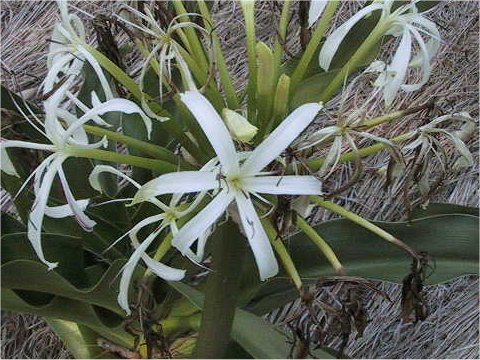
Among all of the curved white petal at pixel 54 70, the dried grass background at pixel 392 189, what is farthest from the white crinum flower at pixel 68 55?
the dried grass background at pixel 392 189

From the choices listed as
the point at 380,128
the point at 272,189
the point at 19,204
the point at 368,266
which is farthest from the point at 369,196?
the point at 272,189

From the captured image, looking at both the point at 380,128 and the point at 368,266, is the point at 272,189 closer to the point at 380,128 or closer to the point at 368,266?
the point at 368,266

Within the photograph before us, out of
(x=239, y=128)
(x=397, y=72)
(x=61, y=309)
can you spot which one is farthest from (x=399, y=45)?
(x=61, y=309)

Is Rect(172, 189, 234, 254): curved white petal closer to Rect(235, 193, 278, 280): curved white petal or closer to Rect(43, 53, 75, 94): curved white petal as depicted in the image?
Rect(235, 193, 278, 280): curved white petal

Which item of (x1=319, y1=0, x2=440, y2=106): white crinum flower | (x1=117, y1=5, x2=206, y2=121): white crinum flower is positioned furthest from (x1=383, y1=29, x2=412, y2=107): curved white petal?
(x1=117, y1=5, x2=206, y2=121): white crinum flower

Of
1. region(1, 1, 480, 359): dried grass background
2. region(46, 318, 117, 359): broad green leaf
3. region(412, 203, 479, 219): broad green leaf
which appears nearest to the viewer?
region(412, 203, 479, 219): broad green leaf

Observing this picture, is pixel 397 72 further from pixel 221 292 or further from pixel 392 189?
pixel 392 189
